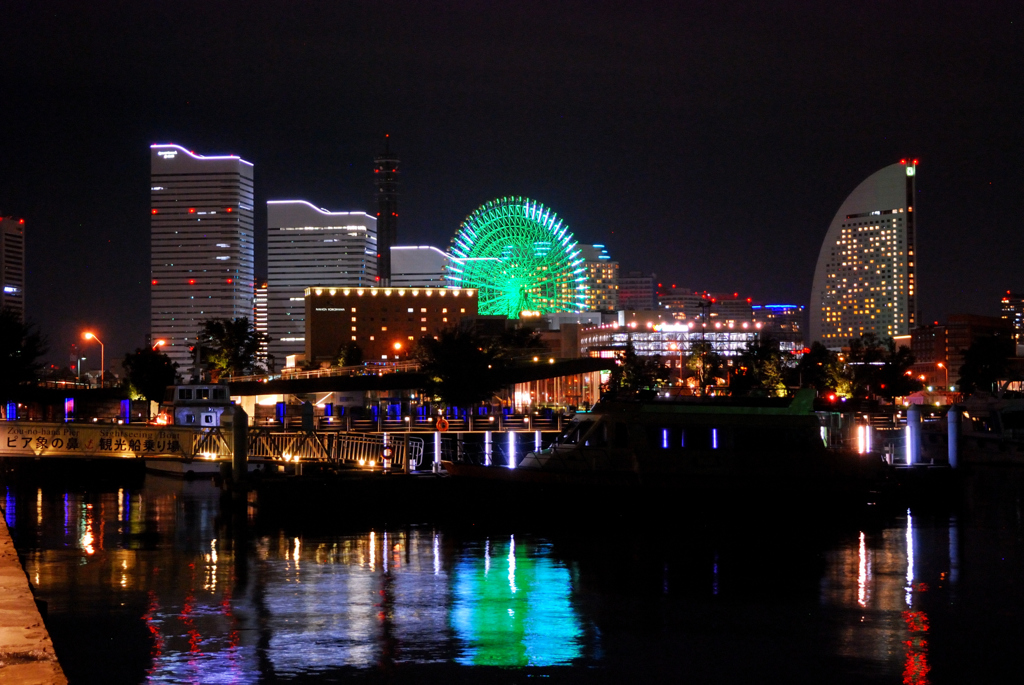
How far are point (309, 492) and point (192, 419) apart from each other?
1008 inches

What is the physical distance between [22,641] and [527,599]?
9.69m

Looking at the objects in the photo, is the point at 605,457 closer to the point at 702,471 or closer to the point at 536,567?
the point at 702,471

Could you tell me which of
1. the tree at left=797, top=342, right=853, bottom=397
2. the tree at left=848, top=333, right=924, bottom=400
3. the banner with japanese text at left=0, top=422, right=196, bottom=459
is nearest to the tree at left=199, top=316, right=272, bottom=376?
the tree at left=797, top=342, right=853, bottom=397

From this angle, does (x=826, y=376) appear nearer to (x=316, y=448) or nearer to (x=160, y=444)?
(x=316, y=448)

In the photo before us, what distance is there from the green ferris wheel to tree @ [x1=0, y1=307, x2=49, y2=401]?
239 feet

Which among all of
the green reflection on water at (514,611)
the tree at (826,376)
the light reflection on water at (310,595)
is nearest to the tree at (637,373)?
the tree at (826,376)

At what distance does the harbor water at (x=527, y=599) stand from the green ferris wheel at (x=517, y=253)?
112m

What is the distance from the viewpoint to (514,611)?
19547mm

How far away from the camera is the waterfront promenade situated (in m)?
11.8

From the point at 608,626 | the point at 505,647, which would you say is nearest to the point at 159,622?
the point at 505,647

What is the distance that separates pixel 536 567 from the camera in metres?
24.7

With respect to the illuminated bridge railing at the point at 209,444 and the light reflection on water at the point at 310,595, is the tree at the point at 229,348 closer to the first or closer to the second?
the illuminated bridge railing at the point at 209,444

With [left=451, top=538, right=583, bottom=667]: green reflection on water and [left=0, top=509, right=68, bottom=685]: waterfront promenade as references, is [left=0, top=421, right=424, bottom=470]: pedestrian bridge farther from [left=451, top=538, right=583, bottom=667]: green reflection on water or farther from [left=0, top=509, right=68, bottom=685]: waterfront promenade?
[left=0, top=509, right=68, bottom=685]: waterfront promenade

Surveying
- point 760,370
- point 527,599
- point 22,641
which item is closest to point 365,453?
point 527,599
